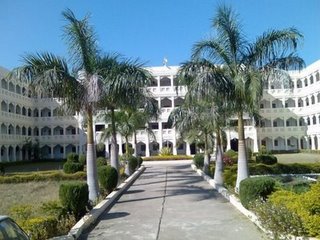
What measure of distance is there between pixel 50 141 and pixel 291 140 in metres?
34.6

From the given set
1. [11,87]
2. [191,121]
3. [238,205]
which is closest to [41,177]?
[191,121]

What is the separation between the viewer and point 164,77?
61.1 metres

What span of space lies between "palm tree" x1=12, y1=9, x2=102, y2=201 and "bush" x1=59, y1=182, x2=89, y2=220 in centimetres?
310

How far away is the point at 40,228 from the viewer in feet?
27.6

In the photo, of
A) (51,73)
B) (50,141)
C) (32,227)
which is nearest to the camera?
(32,227)

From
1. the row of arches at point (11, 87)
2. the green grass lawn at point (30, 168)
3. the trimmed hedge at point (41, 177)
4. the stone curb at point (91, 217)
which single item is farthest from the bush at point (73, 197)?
the row of arches at point (11, 87)

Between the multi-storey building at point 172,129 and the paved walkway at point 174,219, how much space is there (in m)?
41.0

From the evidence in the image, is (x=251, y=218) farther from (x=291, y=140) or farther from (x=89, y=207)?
(x=291, y=140)

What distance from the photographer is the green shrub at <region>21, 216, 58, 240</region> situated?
819 cm

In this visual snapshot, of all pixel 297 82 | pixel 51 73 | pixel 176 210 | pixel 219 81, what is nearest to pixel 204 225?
pixel 176 210

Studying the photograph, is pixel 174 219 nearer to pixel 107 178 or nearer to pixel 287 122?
pixel 107 178

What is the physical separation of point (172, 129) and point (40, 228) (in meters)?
48.0

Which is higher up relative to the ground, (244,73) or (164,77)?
(164,77)

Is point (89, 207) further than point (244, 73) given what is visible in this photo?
No
